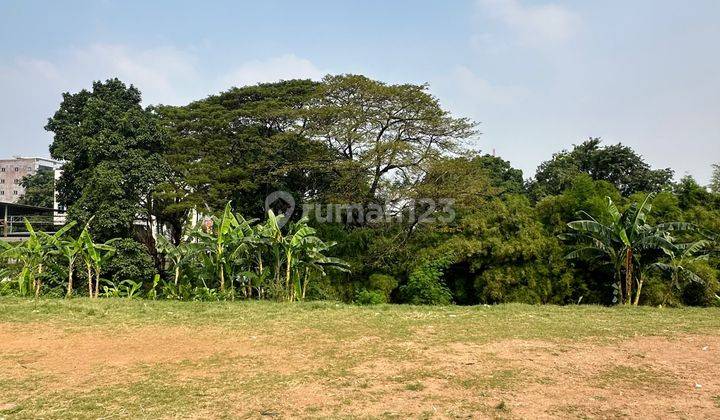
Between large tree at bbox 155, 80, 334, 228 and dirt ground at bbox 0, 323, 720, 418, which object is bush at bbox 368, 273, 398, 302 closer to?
large tree at bbox 155, 80, 334, 228

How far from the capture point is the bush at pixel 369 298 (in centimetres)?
1375

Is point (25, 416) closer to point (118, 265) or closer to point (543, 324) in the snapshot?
point (543, 324)

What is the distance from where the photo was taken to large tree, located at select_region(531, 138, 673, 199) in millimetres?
23469

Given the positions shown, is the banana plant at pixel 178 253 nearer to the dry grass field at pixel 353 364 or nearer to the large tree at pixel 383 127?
the dry grass field at pixel 353 364

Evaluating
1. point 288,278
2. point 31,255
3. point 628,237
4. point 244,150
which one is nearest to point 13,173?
point 244,150

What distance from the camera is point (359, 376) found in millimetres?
4770

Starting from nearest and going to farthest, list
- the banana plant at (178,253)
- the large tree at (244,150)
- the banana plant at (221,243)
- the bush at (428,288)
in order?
the banana plant at (221,243) → the banana plant at (178,253) → the bush at (428,288) → the large tree at (244,150)

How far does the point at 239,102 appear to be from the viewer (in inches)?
816

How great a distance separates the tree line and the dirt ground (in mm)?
4820

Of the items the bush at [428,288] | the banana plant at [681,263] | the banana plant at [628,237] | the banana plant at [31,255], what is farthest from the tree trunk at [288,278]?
the banana plant at [681,263]

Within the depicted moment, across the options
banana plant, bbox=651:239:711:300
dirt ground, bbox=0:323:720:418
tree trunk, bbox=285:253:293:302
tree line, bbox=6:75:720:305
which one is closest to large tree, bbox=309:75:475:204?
tree line, bbox=6:75:720:305

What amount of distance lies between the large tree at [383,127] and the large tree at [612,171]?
32.6 ft

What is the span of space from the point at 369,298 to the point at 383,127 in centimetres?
571

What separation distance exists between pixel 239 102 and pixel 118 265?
358 inches
